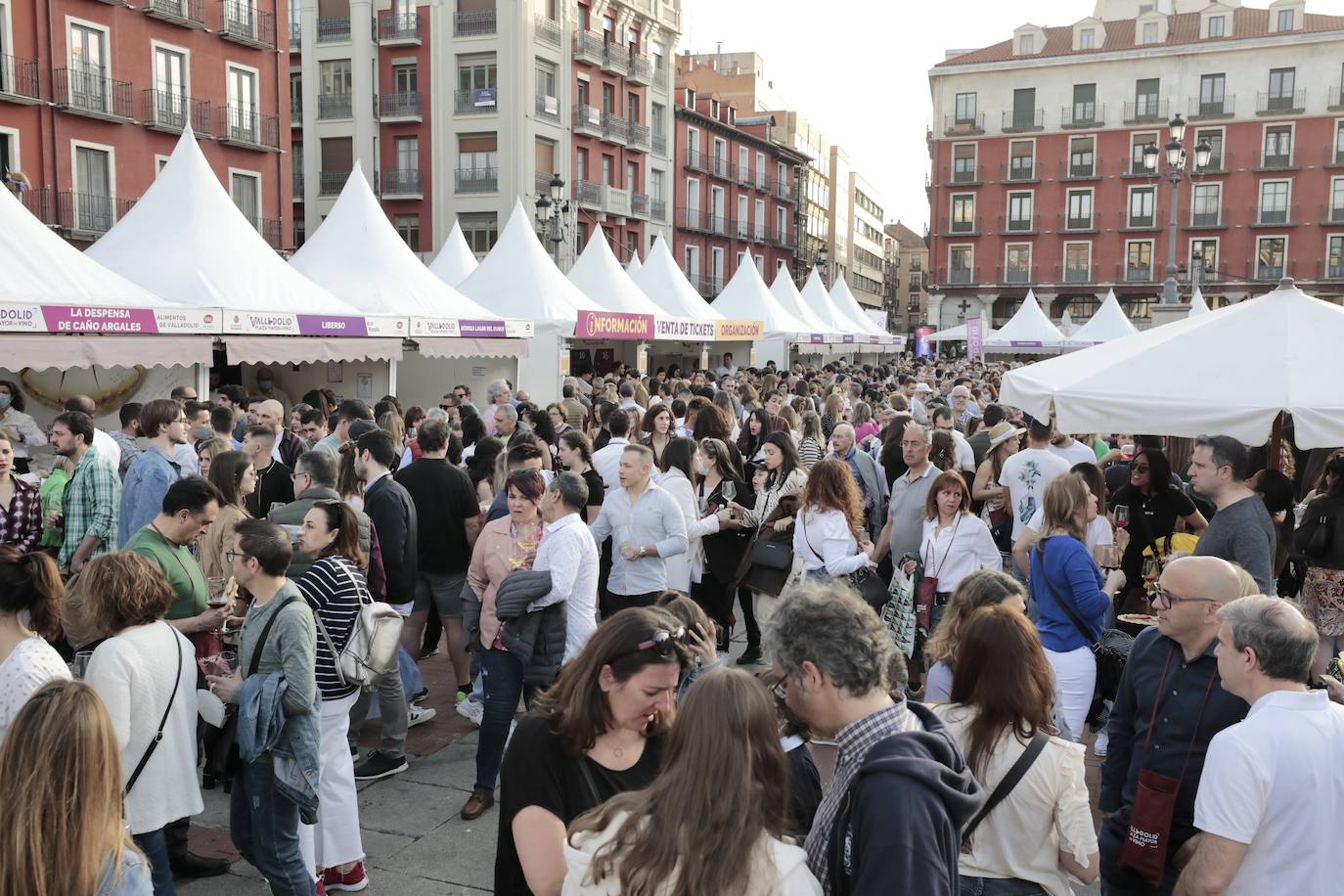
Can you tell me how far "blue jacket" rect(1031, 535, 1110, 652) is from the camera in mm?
4680

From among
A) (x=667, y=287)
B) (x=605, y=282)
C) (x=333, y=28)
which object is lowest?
(x=605, y=282)

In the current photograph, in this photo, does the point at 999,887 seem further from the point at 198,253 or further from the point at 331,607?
the point at 198,253

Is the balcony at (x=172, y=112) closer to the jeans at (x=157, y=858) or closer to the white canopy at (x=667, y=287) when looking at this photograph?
the white canopy at (x=667, y=287)

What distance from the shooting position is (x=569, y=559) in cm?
465

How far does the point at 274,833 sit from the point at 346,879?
0.66m

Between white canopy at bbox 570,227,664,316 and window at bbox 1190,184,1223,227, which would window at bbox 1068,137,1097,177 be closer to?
window at bbox 1190,184,1223,227

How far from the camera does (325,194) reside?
127 ft

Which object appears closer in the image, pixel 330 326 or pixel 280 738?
pixel 280 738

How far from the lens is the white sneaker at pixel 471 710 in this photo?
616 cm

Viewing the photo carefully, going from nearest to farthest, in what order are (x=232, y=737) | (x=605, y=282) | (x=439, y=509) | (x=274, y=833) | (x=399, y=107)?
(x=274, y=833) < (x=232, y=737) < (x=439, y=509) < (x=605, y=282) < (x=399, y=107)

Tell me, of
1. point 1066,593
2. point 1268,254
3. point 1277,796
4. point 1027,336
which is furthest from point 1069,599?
point 1268,254

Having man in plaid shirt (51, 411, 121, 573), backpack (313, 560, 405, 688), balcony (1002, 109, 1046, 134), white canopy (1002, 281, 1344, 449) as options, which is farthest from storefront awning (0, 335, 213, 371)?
balcony (1002, 109, 1046, 134)

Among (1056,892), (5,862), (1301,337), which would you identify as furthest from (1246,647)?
(1301,337)

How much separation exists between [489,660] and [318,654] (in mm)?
890
